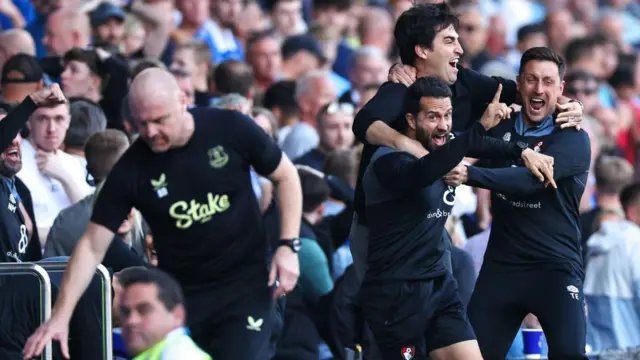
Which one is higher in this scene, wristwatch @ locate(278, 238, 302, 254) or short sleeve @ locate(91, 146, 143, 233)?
short sleeve @ locate(91, 146, 143, 233)

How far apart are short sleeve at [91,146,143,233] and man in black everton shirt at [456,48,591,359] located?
218 centimetres

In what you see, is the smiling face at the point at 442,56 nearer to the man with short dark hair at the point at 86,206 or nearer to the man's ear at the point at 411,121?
the man's ear at the point at 411,121

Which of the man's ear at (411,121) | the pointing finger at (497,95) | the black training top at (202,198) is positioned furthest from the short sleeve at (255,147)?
the pointing finger at (497,95)

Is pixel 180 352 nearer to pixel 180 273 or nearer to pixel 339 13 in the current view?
pixel 180 273

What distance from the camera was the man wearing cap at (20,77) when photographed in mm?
10555

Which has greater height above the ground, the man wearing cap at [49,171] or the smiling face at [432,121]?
the smiling face at [432,121]

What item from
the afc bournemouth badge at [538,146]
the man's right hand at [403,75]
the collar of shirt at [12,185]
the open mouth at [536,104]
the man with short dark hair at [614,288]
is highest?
the man's right hand at [403,75]

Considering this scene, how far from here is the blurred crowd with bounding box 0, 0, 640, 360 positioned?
1002cm

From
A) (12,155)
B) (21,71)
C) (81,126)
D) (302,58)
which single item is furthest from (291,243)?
(302,58)

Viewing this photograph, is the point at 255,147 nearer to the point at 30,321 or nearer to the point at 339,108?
the point at 30,321

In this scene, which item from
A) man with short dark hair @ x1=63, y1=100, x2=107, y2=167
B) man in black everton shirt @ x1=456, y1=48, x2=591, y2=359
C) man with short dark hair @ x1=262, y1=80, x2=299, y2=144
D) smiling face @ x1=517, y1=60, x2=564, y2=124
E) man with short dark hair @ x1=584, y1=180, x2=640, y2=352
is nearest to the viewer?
man in black everton shirt @ x1=456, y1=48, x2=591, y2=359

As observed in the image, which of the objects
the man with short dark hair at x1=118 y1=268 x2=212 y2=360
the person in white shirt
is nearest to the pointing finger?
the man with short dark hair at x1=118 y1=268 x2=212 y2=360

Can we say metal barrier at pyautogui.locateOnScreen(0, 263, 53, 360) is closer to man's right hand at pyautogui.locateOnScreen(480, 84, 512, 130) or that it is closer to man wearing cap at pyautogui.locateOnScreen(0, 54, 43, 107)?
man's right hand at pyautogui.locateOnScreen(480, 84, 512, 130)

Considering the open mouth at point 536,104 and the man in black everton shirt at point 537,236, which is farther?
the open mouth at point 536,104
